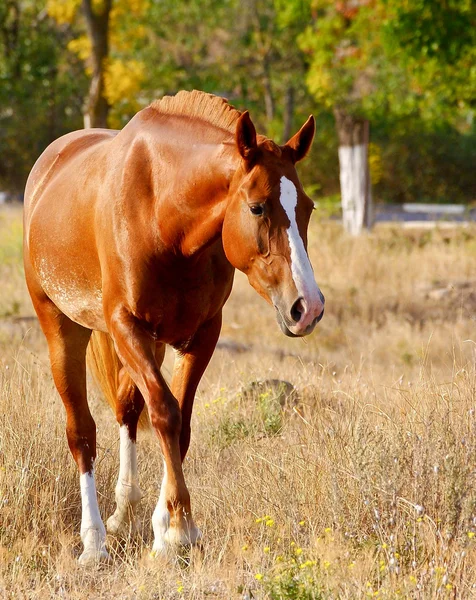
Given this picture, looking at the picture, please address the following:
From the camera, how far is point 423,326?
10797 millimetres

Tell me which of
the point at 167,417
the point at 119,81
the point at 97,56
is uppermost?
the point at 97,56

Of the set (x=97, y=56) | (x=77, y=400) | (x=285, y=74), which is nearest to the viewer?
(x=77, y=400)

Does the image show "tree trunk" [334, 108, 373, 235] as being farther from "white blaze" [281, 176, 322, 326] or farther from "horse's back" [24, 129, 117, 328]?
"white blaze" [281, 176, 322, 326]

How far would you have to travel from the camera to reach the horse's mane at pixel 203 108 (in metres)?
4.08

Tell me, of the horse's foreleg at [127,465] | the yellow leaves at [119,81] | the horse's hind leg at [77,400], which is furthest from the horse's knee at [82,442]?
the yellow leaves at [119,81]

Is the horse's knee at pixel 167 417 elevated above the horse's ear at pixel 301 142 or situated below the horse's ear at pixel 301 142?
below

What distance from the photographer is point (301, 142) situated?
12.9ft

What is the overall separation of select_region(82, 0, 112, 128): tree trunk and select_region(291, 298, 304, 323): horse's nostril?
1102 centimetres

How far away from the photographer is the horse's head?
357 centimetres

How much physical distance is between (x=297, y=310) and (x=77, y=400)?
1699 millimetres

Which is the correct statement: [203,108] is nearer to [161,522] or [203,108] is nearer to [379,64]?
[161,522]

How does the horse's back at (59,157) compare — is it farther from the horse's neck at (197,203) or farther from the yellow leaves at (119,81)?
the yellow leaves at (119,81)

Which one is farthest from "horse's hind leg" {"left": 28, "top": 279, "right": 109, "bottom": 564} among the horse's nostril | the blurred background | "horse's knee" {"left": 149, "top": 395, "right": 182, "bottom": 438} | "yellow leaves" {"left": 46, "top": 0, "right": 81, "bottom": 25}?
"yellow leaves" {"left": 46, "top": 0, "right": 81, "bottom": 25}

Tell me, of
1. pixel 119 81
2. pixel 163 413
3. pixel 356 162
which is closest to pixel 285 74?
pixel 356 162
